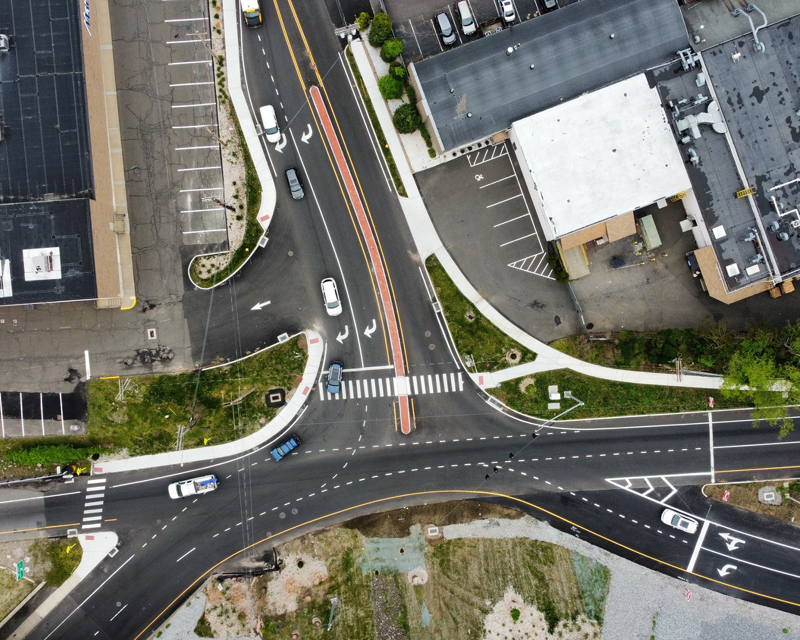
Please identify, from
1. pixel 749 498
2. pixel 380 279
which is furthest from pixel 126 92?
pixel 749 498

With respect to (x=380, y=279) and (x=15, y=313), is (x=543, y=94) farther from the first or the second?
(x=15, y=313)

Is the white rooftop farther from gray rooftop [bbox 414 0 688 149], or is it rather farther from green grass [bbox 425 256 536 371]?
green grass [bbox 425 256 536 371]

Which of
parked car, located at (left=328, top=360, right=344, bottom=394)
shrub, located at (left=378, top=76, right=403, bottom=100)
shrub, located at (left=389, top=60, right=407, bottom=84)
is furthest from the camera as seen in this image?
parked car, located at (left=328, top=360, right=344, bottom=394)

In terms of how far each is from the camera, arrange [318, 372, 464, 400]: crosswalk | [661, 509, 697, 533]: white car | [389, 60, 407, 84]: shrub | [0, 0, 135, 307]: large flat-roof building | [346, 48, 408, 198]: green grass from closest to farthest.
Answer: [0, 0, 135, 307]: large flat-roof building → [389, 60, 407, 84]: shrub → [661, 509, 697, 533]: white car → [346, 48, 408, 198]: green grass → [318, 372, 464, 400]: crosswalk

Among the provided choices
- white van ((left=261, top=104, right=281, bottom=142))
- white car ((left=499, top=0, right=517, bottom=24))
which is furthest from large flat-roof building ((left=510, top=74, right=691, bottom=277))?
white van ((left=261, top=104, right=281, bottom=142))

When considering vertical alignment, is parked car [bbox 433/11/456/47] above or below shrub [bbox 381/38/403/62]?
above

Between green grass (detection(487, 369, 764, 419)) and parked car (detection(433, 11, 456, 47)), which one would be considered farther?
green grass (detection(487, 369, 764, 419))

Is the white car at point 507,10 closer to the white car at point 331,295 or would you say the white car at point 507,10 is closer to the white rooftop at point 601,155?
the white rooftop at point 601,155
